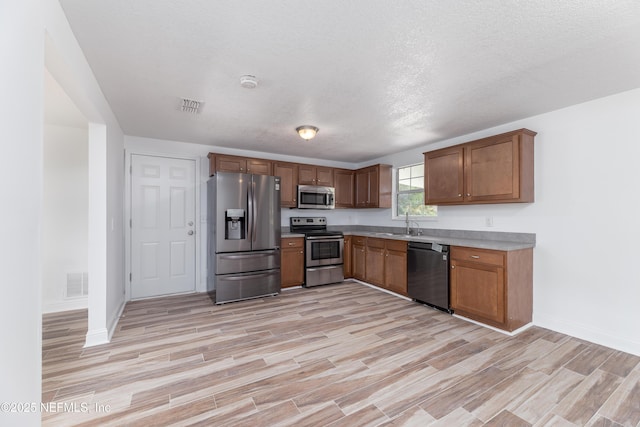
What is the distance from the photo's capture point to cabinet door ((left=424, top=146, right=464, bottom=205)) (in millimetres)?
3611

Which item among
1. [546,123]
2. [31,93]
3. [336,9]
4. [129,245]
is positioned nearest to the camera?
[31,93]

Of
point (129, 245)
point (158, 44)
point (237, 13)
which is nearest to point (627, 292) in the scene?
point (237, 13)

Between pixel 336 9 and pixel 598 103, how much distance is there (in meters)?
2.87

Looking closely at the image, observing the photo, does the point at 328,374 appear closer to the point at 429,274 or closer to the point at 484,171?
the point at 429,274

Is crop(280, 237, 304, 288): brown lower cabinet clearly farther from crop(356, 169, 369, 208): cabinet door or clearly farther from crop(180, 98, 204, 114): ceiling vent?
crop(180, 98, 204, 114): ceiling vent

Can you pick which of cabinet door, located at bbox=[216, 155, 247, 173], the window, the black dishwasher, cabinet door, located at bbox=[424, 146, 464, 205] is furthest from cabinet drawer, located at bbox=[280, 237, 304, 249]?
cabinet door, located at bbox=[424, 146, 464, 205]

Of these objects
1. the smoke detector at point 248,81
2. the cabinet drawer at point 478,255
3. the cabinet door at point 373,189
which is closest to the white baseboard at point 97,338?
the smoke detector at point 248,81

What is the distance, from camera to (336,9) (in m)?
1.55

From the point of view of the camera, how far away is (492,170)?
3.25 meters

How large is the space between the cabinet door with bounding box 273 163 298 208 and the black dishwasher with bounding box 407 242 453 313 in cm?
212

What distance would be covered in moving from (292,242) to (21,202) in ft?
11.7

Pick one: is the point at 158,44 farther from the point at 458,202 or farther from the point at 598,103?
the point at 598,103

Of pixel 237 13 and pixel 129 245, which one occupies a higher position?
pixel 237 13

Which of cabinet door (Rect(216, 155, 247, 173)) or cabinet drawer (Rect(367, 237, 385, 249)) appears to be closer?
cabinet door (Rect(216, 155, 247, 173))
